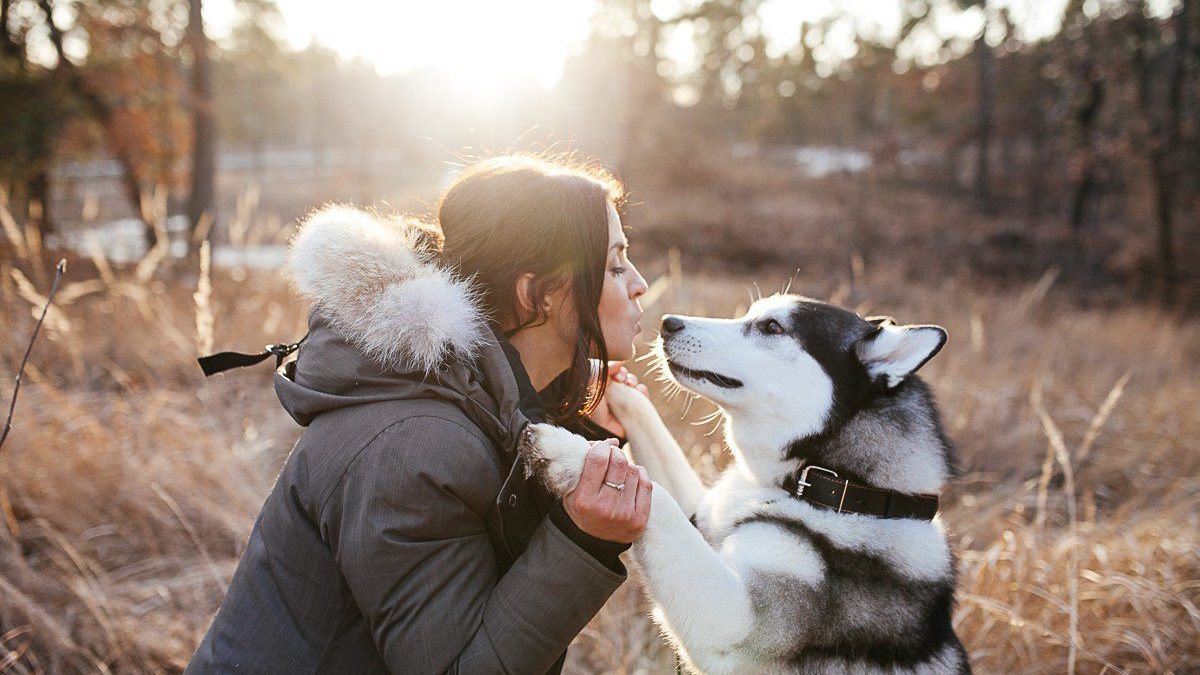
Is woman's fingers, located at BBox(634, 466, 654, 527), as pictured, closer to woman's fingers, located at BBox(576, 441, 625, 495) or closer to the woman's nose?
woman's fingers, located at BBox(576, 441, 625, 495)

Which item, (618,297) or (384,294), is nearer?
(384,294)

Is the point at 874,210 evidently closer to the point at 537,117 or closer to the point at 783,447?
the point at 537,117

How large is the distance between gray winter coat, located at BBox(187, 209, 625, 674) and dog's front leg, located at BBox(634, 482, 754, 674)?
0.31 metres

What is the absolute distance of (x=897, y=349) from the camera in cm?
245

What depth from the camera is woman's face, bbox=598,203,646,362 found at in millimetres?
2180

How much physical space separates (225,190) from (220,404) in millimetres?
29974

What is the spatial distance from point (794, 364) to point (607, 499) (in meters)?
1.14

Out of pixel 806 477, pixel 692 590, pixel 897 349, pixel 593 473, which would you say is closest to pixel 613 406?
pixel 806 477

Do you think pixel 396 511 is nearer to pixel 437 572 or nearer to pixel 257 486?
pixel 437 572

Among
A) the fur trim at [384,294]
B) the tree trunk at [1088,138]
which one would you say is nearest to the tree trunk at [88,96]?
the fur trim at [384,294]

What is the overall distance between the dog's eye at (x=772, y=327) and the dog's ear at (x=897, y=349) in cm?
26

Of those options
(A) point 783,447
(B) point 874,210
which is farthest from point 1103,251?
(A) point 783,447

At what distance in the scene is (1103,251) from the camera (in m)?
18.9

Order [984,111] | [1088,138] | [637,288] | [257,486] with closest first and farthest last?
[637,288], [257,486], [1088,138], [984,111]
